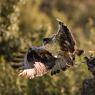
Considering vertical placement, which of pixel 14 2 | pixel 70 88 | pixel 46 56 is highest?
pixel 14 2

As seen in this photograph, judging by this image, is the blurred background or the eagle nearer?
the eagle

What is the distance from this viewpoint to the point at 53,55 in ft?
23.0

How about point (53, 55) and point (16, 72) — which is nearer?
point (53, 55)

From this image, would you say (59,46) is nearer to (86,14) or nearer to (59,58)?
(59,58)

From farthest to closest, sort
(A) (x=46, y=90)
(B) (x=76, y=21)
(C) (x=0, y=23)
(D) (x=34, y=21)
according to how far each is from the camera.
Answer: (B) (x=76, y=21)
(D) (x=34, y=21)
(C) (x=0, y=23)
(A) (x=46, y=90)

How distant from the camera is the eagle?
22.3 ft

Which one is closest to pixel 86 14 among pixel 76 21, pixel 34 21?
pixel 76 21

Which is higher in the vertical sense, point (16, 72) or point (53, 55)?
point (53, 55)

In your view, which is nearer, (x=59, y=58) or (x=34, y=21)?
(x=59, y=58)

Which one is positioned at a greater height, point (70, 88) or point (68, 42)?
point (68, 42)

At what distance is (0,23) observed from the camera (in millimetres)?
12578

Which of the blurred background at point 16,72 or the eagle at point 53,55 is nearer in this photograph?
the eagle at point 53,55

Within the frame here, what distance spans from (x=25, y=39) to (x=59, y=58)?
626cm

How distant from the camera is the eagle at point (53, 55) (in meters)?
6.80
